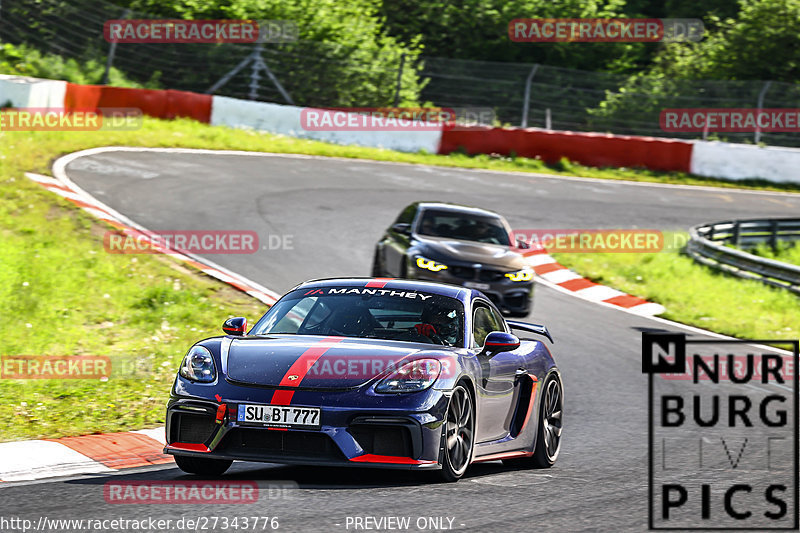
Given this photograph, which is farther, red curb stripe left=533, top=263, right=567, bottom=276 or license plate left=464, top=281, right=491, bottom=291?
red curb stripe left=533, top=263, right=567, bottom=276

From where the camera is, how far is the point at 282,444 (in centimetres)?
613

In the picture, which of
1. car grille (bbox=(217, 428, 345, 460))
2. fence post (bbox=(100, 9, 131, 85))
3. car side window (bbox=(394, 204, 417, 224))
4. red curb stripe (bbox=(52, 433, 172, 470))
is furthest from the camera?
fence post (bbox=(100, 9, 131, 85))

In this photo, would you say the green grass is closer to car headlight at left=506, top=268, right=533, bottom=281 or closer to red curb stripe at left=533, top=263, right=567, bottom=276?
red curb stripe at left=533, top=263, right=567, bottom=276

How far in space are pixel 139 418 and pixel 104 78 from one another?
20592 mm

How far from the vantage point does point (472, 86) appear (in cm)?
2975

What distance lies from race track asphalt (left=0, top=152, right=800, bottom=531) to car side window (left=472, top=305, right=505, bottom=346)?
0.88m

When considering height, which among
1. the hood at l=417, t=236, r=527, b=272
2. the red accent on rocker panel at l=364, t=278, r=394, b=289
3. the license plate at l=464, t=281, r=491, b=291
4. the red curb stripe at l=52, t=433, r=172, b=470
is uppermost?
the red accent on rocker panel at l=364, t=278, r=394, b=289

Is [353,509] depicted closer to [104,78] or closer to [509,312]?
[509,312]

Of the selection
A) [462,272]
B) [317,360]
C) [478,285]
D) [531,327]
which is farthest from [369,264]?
[317,360]

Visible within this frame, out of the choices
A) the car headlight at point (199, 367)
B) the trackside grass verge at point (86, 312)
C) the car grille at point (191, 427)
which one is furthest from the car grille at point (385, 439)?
the trackside grass verge at point (86, 312)

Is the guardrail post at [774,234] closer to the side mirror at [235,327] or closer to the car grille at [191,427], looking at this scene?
the side mirror at [235,327]

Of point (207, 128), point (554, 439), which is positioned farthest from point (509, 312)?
point (207, 128)

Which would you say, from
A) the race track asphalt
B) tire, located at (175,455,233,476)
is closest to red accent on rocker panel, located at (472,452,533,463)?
the race track asphalt

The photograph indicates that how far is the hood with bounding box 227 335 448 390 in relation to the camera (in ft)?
20.8
